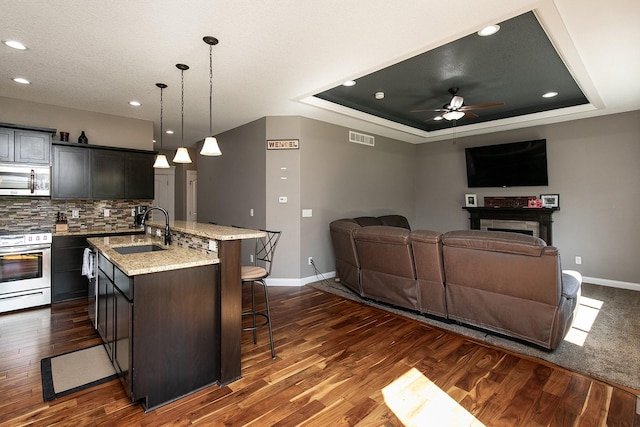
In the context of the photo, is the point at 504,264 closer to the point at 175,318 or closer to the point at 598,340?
the point at 598,340

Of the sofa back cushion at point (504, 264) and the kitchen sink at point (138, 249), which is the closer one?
the sofa back cushion at point (504, 264)

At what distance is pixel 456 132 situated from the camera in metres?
6.32

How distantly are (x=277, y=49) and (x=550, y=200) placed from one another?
17.2 feet

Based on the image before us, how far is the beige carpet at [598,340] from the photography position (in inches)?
95.0

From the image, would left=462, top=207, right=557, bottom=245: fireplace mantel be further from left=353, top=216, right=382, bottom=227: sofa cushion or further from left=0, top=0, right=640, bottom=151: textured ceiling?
left=353, top=216, right=382, bottom=227: sofa cushion

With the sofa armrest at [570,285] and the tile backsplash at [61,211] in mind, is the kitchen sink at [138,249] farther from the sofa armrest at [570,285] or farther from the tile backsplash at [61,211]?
the sofa armrest at [570,285]

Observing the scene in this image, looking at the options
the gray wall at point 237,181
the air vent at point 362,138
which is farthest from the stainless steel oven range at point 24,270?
the air vent at point 362,138

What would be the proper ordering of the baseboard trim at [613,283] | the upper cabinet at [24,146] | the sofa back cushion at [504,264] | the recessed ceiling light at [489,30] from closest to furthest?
the sofa back cushion at [504,264]
the recessed ceiling light at [489,30]
the upper cabinet at [24,146]
the baseboard trim at [613,283]

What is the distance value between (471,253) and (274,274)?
3.04m

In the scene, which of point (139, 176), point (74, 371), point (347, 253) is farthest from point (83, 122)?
point (347, 253)

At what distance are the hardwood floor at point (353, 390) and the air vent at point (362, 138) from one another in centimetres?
367

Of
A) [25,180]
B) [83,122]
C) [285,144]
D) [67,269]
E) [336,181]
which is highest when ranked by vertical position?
[83,122]

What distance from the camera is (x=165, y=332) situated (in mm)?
2061

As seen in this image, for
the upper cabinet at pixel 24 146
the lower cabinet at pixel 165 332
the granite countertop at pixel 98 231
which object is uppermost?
the upper cabinet at pixel 24 146
